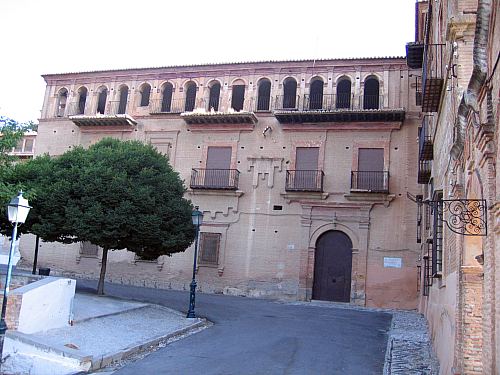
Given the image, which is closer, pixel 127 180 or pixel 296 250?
pixel 127 180

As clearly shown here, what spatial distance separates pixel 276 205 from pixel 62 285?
1398 centimetres

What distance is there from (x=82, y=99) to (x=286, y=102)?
37.8 feet

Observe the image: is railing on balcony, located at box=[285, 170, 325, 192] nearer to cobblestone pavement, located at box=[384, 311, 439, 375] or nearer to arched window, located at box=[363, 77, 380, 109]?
arched window, located at box=[363, 77, 380, 109]

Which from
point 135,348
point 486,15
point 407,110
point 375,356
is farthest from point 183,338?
point 407,110

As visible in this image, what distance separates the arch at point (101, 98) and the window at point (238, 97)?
720 centimetres

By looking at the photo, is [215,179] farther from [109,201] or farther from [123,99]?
[109,201]

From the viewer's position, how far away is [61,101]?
2933 centimetres

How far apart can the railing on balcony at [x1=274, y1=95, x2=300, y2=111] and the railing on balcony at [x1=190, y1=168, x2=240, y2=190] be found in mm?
3691

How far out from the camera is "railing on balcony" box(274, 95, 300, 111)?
24859 millimetres

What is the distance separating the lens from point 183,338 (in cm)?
1202

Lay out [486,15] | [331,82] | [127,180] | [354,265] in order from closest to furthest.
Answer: [486,15] < [127,180] < [354,265] < [331,82]

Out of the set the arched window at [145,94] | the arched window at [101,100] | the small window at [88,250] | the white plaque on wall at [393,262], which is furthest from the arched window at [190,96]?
the white plaque on wall at [393,262]

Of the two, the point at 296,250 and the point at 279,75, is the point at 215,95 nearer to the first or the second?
the point at 279,75

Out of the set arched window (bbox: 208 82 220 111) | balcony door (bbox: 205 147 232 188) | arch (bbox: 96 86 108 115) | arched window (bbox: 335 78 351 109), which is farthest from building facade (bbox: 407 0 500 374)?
arch (bbox: 96 86 108 115)
